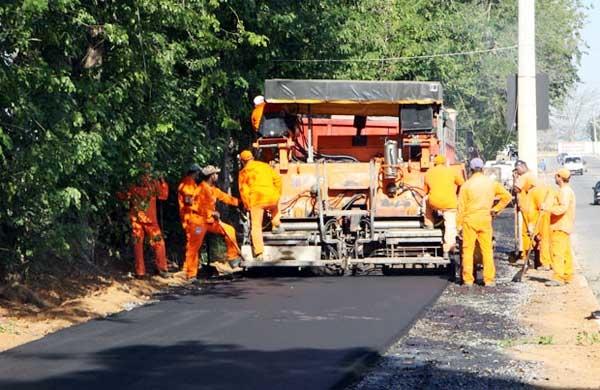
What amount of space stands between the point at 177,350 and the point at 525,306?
18.3ft

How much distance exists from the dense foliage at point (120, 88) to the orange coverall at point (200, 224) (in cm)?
55

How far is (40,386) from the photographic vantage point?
8.73 meters

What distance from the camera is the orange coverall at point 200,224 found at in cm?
1798

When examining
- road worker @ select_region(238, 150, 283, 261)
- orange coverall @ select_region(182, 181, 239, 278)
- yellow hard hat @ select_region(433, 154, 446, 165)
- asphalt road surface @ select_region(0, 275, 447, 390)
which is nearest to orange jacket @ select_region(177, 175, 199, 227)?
orange coverall @ select_region(182, 181, 239, 278)

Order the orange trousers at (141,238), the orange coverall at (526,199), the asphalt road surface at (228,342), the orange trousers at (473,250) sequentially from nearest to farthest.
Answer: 1. the asphalt road surface at (228,342)
2. the orange trousers at (473,250)
3. the orange trousers at (141,238)
4. the orange coverall at (526,199)

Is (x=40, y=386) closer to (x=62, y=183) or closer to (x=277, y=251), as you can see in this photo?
(x=62, y=183)

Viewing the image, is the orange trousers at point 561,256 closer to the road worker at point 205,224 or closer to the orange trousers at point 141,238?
the road worker at point 205,224

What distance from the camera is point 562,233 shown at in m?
17.0

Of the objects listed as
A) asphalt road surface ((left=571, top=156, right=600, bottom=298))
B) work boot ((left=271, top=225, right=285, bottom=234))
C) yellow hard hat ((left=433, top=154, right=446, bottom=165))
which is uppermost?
yellow hard hat ((left=433, top=154, right=446, bottom=165))

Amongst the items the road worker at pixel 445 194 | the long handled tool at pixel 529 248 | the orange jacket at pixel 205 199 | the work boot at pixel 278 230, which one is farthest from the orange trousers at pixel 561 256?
the orange jacket at pixel 205 199

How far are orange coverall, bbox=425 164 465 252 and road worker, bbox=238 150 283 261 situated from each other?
2.20 m

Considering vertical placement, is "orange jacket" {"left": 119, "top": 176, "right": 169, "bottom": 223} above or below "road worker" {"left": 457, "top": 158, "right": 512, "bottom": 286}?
above

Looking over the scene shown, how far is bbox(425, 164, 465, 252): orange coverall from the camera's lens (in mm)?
17234

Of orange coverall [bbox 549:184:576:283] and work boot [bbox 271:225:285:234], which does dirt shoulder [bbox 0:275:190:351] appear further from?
orange coverall [bbox 549:184:576:283]
